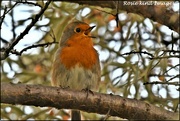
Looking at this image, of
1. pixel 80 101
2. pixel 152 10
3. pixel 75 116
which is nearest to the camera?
pixel 80 101

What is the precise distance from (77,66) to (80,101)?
46.2 inches

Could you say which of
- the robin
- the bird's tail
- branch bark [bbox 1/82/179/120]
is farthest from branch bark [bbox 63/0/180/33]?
the bird's tail

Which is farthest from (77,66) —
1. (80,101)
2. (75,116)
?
(80,101)

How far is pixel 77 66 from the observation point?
466 centimetres

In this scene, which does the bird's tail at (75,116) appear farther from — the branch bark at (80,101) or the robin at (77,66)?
the branch bark at (80,101)

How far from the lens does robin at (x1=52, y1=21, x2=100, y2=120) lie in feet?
15.3

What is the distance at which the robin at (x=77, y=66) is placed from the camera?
15.3ft

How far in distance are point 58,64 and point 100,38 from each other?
119cm

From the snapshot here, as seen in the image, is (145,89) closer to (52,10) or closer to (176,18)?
(176,18)

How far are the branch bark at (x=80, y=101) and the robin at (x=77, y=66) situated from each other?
0.96m

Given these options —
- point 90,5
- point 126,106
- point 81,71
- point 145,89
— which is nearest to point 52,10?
point 90,5

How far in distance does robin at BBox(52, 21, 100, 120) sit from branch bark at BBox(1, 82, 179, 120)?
96cm

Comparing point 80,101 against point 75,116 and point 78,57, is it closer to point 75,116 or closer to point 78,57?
point 78,57

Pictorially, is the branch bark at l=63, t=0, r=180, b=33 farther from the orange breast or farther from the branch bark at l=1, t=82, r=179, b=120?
the branch bark at l=1, t=82, r=179, b=120
